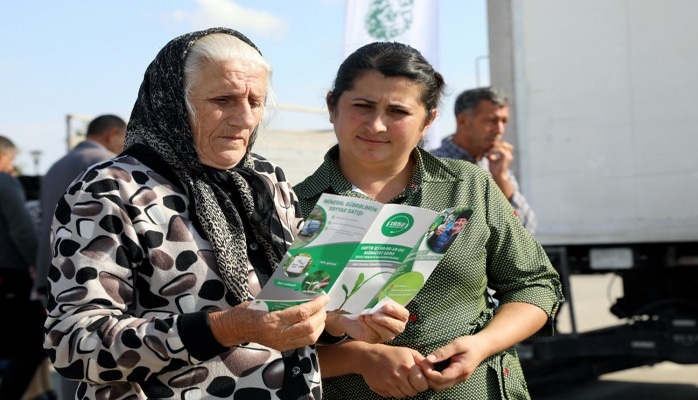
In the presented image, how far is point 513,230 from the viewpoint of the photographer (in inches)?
104

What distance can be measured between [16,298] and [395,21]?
3090 mm

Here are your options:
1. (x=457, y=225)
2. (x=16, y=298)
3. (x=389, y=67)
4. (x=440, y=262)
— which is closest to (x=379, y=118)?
(x=389, y=67)

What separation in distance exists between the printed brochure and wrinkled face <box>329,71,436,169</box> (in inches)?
21.1

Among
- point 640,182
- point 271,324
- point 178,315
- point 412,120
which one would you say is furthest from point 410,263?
point 640,182

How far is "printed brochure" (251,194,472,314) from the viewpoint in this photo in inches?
71.3

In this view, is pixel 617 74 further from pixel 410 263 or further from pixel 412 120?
pixel 410 263

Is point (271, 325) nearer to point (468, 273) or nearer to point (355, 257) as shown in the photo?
point (355, 257)

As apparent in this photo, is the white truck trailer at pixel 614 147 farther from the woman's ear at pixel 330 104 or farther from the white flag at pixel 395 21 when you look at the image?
the woman's ear at pixel 330 104

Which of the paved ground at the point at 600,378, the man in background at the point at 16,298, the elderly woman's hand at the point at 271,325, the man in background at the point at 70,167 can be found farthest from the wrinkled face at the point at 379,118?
the paved ground at the point at 600,378

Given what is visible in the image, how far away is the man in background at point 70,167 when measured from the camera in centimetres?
506

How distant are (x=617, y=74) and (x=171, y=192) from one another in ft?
15.7

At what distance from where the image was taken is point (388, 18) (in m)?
5.68

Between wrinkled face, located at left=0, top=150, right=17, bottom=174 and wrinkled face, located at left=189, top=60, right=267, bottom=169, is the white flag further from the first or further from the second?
wrinkled face, located at left=189, top=60, right=267, bottom=169

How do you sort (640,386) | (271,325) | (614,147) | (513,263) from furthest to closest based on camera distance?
(640,386)
(614,147)
(513,263)
(271,325)
